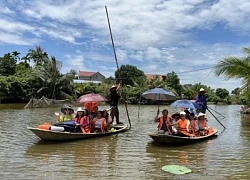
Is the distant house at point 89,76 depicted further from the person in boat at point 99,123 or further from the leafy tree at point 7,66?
the person in boat at point 99,123

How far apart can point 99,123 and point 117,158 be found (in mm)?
3598

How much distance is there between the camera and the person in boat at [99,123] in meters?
11.7

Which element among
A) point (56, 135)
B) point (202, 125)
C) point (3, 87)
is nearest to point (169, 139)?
point (202, 125)

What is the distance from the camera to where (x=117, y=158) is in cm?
830

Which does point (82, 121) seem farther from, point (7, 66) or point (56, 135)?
point (7, 66)

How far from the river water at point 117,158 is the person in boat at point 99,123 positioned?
0.41 metres

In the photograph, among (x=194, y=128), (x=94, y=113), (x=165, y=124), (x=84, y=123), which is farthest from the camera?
(x=94, y=113)

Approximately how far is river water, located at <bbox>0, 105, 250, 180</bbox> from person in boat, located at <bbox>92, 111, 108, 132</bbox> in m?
0.41

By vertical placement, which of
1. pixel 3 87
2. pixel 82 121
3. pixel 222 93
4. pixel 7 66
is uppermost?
pixel 7 66

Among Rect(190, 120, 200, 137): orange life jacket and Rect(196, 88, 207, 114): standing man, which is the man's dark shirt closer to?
Rect(196, 88, 207, 114): standing man

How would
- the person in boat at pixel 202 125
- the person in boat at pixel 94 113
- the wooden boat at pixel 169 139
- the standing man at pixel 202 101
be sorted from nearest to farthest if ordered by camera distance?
the wooden boat at pixel 169 139 < the person in boat at pixel 202 125 < the person in boat at pixel 94 113 < the standing man at pixel 202 101

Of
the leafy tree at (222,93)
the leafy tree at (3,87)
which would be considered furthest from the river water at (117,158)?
the leafy tree at (222,93)

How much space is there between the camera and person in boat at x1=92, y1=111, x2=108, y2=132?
11695mm

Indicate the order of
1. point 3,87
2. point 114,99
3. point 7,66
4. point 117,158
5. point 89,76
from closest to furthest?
point 117,158, point 114,99, point 3,87, point 7,66, point 89,76
